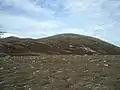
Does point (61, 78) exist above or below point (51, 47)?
below

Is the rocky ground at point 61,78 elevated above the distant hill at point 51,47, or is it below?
below

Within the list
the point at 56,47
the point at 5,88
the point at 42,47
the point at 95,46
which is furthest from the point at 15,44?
the point at 5,88

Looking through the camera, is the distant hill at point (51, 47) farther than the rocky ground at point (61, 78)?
Yes

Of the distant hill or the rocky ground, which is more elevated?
the distant hill

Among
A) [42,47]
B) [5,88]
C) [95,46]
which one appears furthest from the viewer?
[95,46]

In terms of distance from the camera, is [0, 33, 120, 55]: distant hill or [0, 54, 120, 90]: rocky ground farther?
[0, 33, 120, 55]: distant hill

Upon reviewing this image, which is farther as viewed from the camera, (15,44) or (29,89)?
(15,44)

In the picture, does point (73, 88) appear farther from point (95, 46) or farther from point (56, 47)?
point (95, 46)

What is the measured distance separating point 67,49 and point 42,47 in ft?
66.6

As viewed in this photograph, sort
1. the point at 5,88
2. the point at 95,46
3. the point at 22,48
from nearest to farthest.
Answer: the point at 5,88, the point at 22,48, the point at 95,46

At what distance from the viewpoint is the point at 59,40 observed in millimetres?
199250

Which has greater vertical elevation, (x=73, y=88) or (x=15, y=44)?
(x=15, y=44)

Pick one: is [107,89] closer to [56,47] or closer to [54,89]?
[54,89]

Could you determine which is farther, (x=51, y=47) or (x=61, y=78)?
(x=51, y=47)
